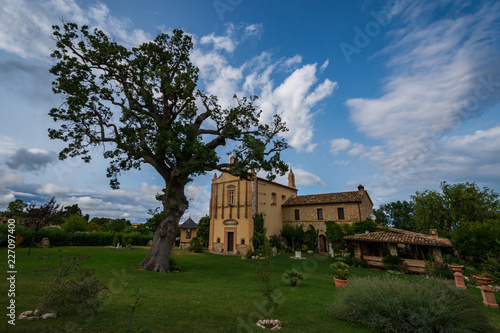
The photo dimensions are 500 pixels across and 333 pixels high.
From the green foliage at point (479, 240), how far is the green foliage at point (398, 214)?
33.8 metres

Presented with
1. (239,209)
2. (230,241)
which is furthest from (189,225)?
(239,209)

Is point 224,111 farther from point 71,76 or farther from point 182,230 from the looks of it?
point 182,230

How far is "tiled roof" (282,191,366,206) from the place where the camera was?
24156 mm

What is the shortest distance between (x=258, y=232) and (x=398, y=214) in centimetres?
4222

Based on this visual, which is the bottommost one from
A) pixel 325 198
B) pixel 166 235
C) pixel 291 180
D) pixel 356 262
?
pixel 356 262

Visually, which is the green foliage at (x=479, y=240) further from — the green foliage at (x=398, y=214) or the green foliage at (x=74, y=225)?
the green foliage at (x=74, y=225)

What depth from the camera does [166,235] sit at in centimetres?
1257

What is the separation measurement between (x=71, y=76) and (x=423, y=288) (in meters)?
17.6

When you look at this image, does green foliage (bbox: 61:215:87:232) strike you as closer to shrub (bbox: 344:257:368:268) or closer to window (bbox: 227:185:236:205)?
window (bbox: 227:185:236:205)

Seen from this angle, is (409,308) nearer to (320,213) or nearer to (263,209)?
(263,209)

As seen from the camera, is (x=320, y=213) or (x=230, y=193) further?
(x=230, y=193)

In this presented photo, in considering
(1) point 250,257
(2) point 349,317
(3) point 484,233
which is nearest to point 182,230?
(1) point 250,257

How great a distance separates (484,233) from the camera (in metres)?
14.3

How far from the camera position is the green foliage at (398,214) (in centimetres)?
4625
